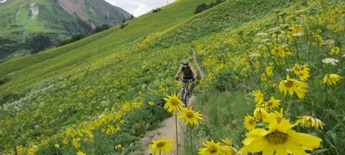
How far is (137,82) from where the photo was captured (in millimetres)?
20203

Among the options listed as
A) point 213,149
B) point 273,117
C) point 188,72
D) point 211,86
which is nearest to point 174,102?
point 213,149

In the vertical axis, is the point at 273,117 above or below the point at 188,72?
above

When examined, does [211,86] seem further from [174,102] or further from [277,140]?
[277,140]

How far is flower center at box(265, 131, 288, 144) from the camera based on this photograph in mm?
1334

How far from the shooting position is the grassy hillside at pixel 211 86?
4.32 meters

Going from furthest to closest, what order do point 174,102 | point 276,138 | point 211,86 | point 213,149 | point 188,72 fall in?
point 188,72 < point 211,86 < point 174,102 < point 213,149 < point 276,138

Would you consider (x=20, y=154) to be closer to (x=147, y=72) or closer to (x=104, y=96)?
(x=104, y=96)

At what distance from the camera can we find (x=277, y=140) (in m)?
1.34

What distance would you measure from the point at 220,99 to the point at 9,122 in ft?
66.0

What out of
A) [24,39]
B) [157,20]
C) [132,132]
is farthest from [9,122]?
[24,39]

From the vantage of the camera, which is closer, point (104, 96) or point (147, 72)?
point (104, 96)

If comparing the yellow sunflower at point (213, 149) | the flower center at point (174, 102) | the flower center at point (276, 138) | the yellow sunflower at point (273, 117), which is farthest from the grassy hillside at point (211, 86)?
the flower center at point (276, 138)

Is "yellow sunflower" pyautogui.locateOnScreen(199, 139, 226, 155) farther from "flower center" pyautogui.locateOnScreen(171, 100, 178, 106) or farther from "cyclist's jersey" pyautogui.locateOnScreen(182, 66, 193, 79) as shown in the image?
"cyclist's jersey" pyautogui.locateOnScreen(182, 66, 193, 79)

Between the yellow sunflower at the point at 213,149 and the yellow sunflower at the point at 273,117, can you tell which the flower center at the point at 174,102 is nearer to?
the yellow sunflower at the point at 213,149
